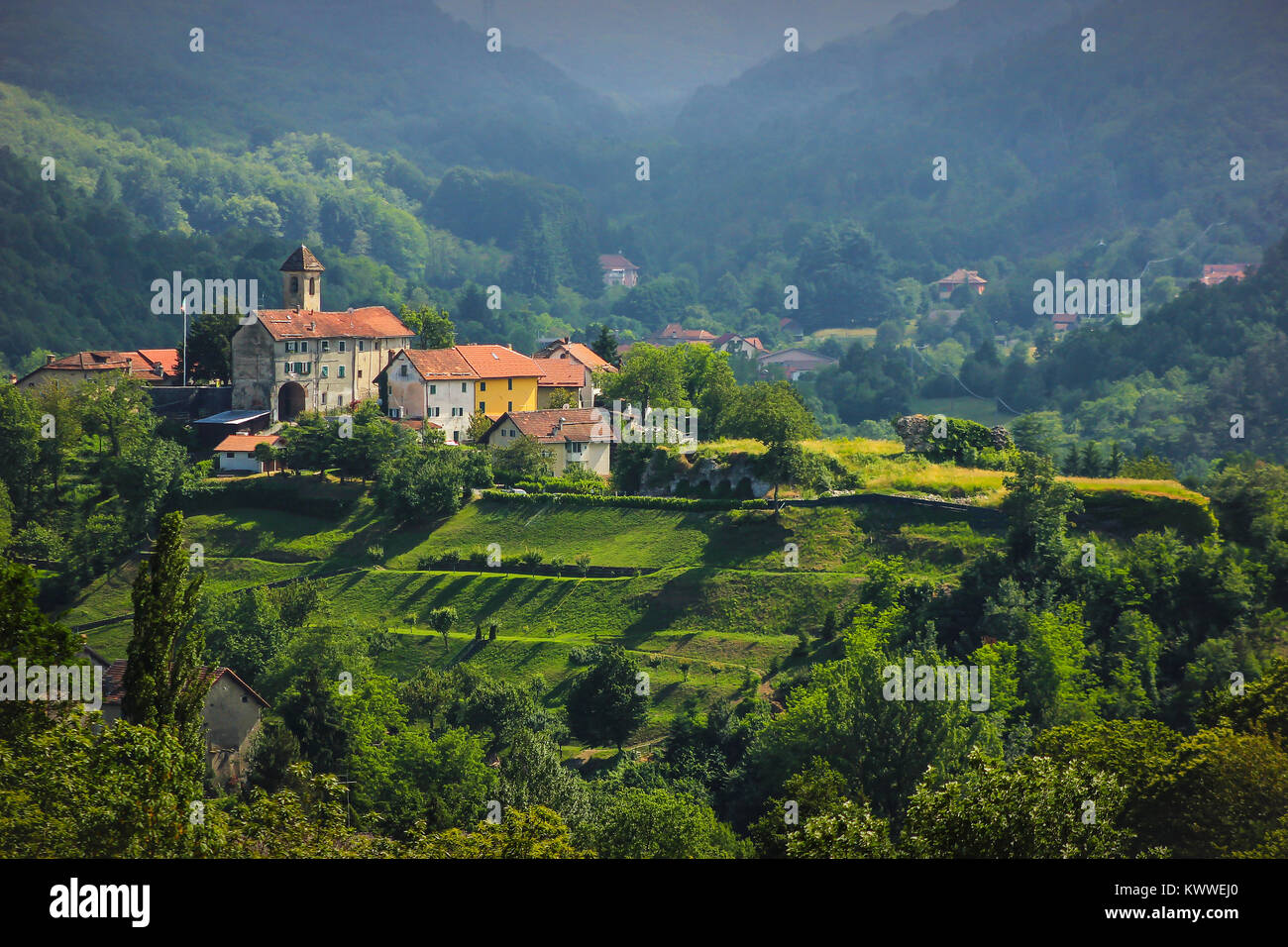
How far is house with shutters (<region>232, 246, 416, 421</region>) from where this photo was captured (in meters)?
68.0

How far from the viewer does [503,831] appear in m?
27.5

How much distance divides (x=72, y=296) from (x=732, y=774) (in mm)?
129636

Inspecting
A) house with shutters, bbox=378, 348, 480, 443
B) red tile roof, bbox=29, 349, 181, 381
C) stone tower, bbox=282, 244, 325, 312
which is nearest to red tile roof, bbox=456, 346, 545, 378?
house with shutters, bbox=378, 348, 480, 443

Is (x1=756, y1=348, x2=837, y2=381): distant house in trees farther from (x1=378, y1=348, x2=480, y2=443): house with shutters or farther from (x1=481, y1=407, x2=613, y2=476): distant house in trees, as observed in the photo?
(x1=481, y1=407, x2=613, y2=476): distant house in trees

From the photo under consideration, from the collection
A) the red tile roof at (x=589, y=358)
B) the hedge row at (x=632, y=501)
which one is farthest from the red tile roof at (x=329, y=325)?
the hedge row at (x=632, y=501)

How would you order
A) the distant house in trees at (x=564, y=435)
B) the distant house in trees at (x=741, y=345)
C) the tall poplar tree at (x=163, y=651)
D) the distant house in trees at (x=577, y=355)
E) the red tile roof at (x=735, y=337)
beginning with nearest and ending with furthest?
the tall poplar tree at (x=163, y=651)
the distant house in trees at (x=564, y=435)
the distant house in trees at (x=577, y=355)
the distant house in trees at (x=741, y=345)
the red tile roof at (x=735, y=337)

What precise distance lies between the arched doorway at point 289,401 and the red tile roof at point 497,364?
7960 mm

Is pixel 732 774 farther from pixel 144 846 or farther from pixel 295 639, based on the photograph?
pixel 144 846

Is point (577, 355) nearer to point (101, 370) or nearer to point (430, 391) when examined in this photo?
point (430, 391)

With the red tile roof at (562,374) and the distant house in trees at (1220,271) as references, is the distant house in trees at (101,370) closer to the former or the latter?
the red tile roof at (562,374)

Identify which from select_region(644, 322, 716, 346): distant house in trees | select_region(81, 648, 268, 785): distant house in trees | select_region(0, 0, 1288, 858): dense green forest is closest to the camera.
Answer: select_region(0, 0, 1288, 858): dense green forest

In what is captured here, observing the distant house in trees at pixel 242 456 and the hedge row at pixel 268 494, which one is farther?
the distant house in trees at pixel 242 456

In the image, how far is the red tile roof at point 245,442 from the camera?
64.4 metres

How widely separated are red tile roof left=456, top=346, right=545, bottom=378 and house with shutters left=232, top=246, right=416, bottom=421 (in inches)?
175
